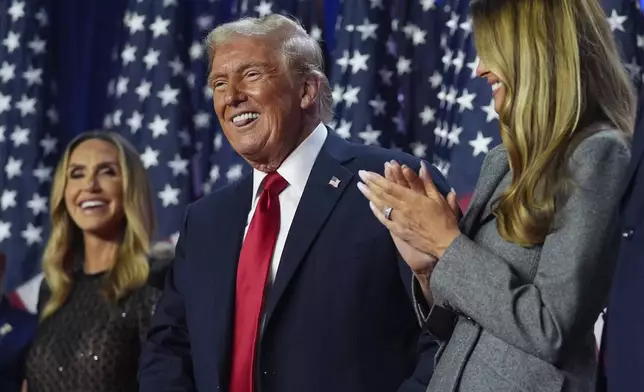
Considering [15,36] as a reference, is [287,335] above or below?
below

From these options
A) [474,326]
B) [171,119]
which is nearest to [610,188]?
[474,326]

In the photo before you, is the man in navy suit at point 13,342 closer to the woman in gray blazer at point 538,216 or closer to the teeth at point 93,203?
the teeth at point 93,203

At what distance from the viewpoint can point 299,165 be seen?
2.40 m

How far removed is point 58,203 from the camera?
11.0ft

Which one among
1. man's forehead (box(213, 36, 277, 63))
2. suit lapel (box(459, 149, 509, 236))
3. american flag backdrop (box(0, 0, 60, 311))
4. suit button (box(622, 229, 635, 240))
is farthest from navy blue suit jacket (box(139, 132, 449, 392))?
american flag backdrop (box(0, 0, 60, 311))

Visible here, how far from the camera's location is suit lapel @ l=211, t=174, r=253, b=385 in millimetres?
2264

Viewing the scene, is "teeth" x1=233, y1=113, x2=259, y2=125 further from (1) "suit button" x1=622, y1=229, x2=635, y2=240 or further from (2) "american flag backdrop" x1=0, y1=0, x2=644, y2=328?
(2) "american flag backdrop" x1=0, y1=0, x2=644, y2=328

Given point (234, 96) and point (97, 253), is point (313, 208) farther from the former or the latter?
point (97, 253)

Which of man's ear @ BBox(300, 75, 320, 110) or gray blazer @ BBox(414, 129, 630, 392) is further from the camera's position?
man's ear @ BBox(300, 75, 320, 110)

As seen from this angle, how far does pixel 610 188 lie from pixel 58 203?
86.6 inches

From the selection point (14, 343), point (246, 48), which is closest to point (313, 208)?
point (246, 48)

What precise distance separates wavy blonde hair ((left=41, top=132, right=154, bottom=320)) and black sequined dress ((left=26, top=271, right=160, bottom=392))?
48mm

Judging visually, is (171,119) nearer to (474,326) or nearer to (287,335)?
(287,335)

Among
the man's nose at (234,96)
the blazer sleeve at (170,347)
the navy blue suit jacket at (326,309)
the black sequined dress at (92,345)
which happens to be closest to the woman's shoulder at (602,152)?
the navy blue suit jacket at (326,309)
